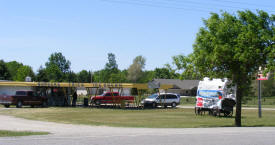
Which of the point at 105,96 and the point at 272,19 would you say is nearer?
the point at 272,19

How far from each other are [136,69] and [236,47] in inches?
3913

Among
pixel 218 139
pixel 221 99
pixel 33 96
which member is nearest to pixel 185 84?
pixel 33 96

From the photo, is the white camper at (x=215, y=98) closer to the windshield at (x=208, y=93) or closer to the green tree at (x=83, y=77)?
the windshield at (x=208, y=93)

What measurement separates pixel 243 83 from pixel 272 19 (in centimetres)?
362

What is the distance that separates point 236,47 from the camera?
18.4m

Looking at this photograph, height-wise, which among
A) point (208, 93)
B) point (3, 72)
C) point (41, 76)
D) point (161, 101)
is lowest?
point (161, 101)

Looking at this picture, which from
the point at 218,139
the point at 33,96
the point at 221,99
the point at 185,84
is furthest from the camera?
the point at 185,84

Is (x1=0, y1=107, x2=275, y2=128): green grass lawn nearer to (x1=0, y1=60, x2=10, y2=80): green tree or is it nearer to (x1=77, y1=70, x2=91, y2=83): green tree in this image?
(x1=0, y1=60, x2=10, y2=80): green tree

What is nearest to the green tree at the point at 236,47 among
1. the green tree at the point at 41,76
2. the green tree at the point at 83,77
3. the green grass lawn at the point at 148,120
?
the green grass lawn at the point at 148,120

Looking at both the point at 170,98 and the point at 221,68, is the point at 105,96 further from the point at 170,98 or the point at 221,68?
the point at 221,68

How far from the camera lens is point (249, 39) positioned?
18328 millimetres

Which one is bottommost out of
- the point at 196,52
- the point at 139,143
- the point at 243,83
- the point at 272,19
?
the point at 139,143

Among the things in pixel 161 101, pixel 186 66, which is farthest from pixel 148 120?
pixel 161 101

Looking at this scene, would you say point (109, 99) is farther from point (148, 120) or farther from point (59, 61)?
point (59, 61)
